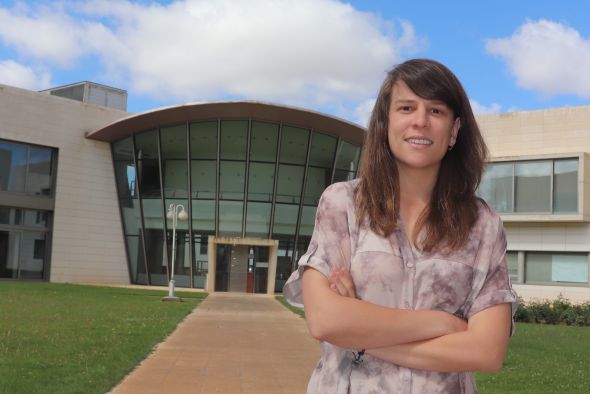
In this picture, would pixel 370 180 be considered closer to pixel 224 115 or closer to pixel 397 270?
pixel 397 270

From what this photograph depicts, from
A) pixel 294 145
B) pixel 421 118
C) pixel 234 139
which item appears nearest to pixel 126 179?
pixel 234 139

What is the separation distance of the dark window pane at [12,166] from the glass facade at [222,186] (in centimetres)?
506

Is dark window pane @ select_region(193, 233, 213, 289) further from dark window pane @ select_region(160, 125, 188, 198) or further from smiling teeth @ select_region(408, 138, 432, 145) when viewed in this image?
smiling teeth @ select_region(408, 138, 432, 145)

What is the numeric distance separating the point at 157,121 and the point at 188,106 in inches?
95.3

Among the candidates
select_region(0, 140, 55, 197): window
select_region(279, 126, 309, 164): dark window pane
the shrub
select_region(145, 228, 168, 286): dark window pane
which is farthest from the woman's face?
select_region(145, 228, 168, 286): dark window pane

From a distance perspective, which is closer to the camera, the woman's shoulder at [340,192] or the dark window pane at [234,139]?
the woman's shoulder at [340,192]

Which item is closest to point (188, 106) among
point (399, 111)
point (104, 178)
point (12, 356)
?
point (104, 178)

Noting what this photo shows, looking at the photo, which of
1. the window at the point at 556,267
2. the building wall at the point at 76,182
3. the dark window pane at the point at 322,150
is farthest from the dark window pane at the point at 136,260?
the window at the point at 556,267

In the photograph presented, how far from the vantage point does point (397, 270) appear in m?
2.00

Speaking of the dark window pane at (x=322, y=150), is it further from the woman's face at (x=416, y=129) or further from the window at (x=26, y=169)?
the woman's face at (x=416, y=129)

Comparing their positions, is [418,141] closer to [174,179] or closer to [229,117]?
[229,117]

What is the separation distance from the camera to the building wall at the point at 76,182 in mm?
33875

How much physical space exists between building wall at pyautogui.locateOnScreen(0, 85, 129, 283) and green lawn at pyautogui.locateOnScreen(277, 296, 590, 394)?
78.7ft

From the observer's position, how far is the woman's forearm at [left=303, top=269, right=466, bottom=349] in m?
1.91
